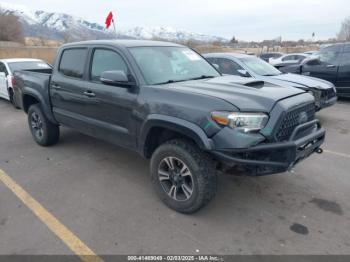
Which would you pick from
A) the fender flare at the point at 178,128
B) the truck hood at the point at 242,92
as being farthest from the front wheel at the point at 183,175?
the truck hood at the point at 242,92

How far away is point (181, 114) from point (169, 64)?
118cm

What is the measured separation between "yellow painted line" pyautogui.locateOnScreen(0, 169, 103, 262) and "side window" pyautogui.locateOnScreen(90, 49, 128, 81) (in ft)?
5.85

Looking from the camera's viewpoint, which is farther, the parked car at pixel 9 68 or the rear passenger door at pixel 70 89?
the parked car at pixel 9 68

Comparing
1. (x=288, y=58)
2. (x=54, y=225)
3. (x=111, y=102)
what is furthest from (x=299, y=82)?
(x=288, y=58)

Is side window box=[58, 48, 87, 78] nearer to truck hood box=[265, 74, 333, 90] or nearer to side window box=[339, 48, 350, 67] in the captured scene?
truck hood box=[265, 74, 333, 90]

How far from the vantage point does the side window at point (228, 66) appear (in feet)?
24.7

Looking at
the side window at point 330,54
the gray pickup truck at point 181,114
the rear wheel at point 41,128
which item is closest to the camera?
the gray pickup truck at point 181,114

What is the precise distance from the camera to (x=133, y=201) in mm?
3777

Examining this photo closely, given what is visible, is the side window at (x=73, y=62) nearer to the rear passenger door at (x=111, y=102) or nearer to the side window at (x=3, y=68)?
the rear passenger door at (x=111, y=102)

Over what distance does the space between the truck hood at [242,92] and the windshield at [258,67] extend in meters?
3.91

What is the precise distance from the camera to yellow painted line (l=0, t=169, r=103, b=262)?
2.85 metres

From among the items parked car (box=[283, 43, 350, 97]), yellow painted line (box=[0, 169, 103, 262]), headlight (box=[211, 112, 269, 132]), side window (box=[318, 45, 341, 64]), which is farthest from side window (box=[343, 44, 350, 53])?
yellow painted line (box=[0, 169, 103, 262])

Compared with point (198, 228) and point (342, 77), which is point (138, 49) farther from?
point (342, 77)

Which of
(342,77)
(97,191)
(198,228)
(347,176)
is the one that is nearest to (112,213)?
(97,191)
